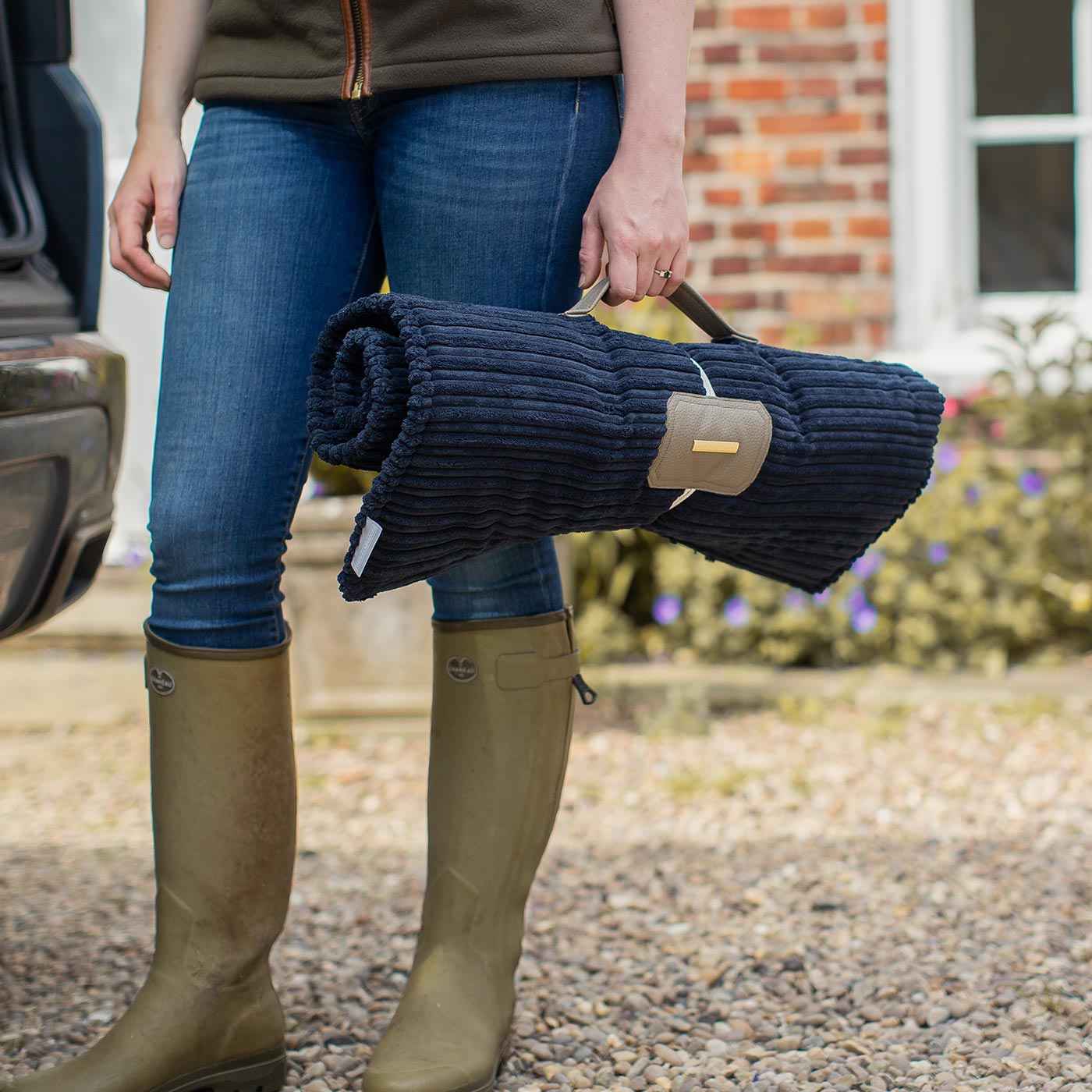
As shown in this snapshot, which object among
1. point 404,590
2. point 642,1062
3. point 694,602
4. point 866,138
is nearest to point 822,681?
point 694,602

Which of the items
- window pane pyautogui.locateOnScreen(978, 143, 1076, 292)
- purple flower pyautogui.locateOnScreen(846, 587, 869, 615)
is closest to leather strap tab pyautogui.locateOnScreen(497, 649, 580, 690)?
purple flower pyautogui.locateOnScreen(846, 587, 869, 615)

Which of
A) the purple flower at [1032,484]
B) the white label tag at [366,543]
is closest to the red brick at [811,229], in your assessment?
the purple flower at [1032,484]

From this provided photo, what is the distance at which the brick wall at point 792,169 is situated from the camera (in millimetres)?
3789

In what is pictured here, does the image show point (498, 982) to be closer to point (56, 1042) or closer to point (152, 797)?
point (152, 797)

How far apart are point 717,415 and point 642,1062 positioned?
0.79 metres

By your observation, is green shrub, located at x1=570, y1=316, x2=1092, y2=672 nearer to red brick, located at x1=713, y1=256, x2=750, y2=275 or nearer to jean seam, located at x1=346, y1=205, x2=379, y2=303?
red brick, located at x1=713, y1=256, x2=750, y2=275

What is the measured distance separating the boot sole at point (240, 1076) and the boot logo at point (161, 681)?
41cm

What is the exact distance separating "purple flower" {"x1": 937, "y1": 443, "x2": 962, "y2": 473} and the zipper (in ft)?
8.50

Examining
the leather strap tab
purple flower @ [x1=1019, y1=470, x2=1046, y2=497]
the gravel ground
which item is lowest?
the gravel ground

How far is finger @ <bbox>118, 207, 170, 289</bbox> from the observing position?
1482 millimetres

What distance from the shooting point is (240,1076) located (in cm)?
147

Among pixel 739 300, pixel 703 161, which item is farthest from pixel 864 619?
pixel 703 161

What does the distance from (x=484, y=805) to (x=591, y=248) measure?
2.09ft

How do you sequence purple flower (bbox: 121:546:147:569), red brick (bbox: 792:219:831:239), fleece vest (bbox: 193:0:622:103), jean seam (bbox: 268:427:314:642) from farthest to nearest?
red brick (bbox: 792:219:831:239)
purple flower (bbox: 121:546:147:569)
jean seam (bbox: 268:427:314:642)
fleece vest (bbox: 193:0:622:103)
